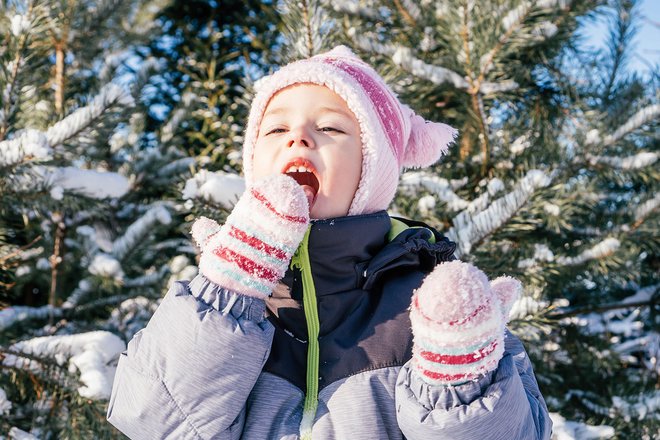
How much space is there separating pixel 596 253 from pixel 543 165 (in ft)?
1.15

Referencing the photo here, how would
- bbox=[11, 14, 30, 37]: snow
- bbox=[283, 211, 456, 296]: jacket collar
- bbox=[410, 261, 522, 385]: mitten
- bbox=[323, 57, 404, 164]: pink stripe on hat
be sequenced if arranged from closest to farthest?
bbox=[410, 261, 522, 385]: mitten, bbox=[283, 211, 456, 296]: jacket collar, bbox=[323, 57, 404, 164]: pink stripe on hat, bbox=[11, 14, 30, 37]: snow

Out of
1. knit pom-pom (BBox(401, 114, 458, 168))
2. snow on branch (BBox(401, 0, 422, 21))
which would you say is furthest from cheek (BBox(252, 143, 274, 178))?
snow on branch (BBox(401, 0, 422, 21))

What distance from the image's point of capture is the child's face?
3.61 ft

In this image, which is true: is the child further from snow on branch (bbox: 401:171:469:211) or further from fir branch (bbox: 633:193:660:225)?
fir branch (bbox: 633:193:660:225)

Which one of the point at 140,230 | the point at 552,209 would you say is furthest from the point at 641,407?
the point at 140,230

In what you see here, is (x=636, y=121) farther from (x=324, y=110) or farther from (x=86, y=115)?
(x=86, y=115)

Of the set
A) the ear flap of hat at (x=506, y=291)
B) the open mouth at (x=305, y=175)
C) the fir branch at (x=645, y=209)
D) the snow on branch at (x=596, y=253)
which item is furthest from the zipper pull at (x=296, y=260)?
the fir branch at (x=645, y=209)

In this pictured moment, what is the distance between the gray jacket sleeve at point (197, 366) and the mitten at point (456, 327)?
0.27 meters

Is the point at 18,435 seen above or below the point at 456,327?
below

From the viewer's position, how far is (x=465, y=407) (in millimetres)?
814

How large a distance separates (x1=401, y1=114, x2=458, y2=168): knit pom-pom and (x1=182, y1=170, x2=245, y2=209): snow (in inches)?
20.3

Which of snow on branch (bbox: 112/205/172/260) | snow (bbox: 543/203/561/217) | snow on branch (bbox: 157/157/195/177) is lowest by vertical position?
snow on branch (bbox: 112/205/172/260)

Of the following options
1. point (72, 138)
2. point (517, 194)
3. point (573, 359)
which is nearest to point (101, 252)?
point (72, 138)

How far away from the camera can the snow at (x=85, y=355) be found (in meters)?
1.59
